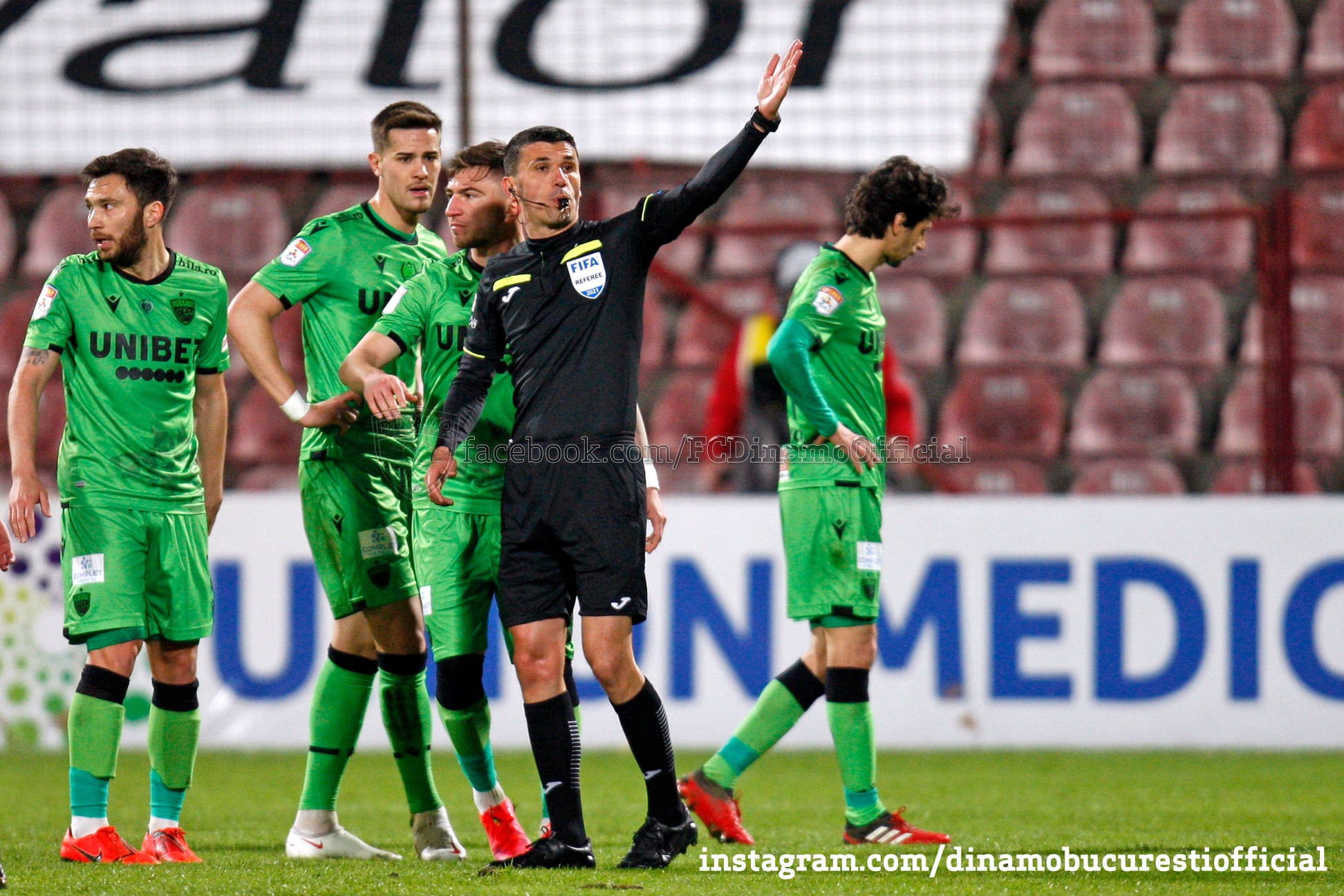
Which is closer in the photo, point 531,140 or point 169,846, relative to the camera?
point 531,140

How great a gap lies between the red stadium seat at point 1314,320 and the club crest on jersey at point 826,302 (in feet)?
15.9

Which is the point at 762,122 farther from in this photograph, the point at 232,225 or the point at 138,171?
the point at 232,225

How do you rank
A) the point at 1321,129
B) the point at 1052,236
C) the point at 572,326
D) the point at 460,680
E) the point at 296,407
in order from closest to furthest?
the point at 572,326, the point at 460,680, the point at 296,407, the point at 1321,129, the point at 1052,236

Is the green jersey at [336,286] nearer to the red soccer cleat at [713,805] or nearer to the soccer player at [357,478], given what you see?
the soccer player at [357,478]

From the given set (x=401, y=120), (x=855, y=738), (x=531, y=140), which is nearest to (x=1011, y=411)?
(x=855, y=738)

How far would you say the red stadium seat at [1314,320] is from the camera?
30.0ft

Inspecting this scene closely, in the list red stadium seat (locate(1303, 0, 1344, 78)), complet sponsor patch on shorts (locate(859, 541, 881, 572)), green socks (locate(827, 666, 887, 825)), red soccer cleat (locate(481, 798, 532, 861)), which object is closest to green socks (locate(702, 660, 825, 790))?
green socks (locate(827, 666, 887, 825))

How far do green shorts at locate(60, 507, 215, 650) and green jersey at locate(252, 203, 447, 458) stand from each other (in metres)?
0.43

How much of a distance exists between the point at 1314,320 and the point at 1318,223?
68cm

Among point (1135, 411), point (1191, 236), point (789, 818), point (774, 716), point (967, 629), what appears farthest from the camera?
point (1191, 236)

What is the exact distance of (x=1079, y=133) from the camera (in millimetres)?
10273

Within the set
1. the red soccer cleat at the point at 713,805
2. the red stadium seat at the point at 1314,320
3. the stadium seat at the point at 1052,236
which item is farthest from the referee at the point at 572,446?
the stadium seat at the point at 1052,236

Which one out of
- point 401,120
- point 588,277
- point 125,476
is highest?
point 401,120

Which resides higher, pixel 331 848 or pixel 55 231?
pixel 55 231
